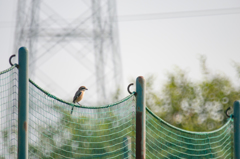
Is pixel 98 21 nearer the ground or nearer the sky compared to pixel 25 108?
nearer the sky

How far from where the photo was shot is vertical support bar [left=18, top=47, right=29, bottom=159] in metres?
2.93

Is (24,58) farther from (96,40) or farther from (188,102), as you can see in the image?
(188,102)

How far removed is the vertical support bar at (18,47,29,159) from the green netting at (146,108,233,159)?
159 cm

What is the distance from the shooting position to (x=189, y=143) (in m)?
4.63

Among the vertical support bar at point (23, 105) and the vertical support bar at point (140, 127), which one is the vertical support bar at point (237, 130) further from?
the vertical support bar at point (23, 105)

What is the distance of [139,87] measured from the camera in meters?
3.74

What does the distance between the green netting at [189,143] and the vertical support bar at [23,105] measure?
1590mm

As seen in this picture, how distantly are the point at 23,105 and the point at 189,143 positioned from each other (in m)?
2.43

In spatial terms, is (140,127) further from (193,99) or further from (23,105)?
(193,99)

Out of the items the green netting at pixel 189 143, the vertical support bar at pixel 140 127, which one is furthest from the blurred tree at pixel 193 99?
the vertical support bar at pixel 140 127

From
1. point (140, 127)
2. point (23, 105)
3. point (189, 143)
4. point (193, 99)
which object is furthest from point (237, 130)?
point (193, 99)

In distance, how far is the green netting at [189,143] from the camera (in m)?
4.57

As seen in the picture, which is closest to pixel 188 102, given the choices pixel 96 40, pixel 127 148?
pixel 96 40

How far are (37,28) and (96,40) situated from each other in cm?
230
